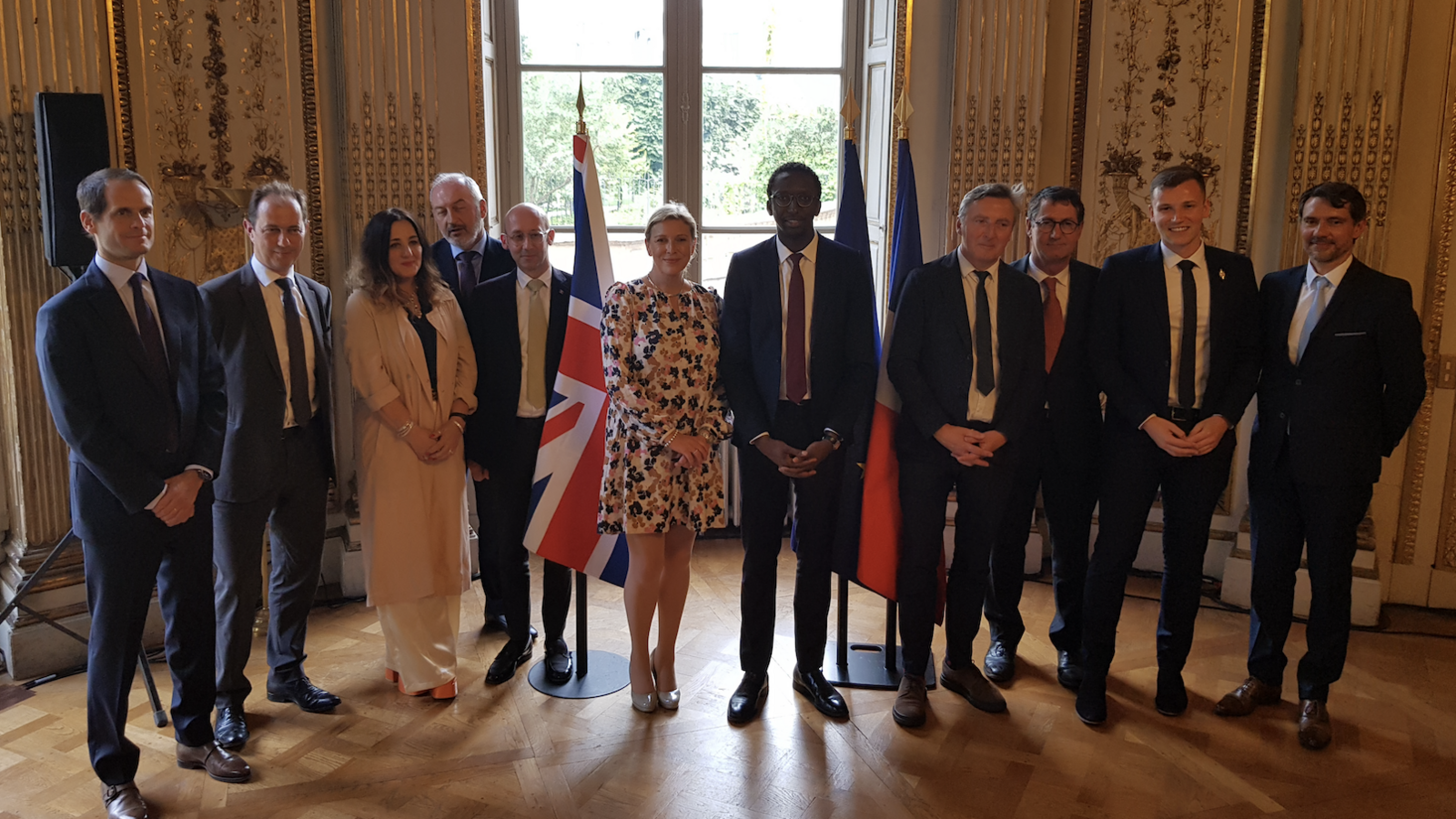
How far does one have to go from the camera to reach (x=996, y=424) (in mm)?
3033

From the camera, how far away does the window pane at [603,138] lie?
197 inches

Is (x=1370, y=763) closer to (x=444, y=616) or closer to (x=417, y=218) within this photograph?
(x=444, y=616)

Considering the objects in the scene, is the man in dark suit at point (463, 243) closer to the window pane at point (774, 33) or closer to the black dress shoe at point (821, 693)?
the black dress shoe at point (821, 693)

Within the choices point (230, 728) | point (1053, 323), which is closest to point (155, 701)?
point (230, 728)

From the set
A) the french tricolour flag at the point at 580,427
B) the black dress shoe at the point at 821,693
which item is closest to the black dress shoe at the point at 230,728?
the french tricolour flag at the point at 580,427

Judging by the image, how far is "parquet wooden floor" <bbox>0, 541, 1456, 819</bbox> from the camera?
8.83ft

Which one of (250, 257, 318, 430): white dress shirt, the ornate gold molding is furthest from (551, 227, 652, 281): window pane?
(250, 257, 318, 430): white dress shirt

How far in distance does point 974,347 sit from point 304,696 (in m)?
2.40

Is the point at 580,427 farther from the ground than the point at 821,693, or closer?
farther from the ground

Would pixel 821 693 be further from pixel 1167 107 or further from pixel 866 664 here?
pixel 1167 107

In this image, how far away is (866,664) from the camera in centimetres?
357

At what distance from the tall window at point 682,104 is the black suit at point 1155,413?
7.61ft

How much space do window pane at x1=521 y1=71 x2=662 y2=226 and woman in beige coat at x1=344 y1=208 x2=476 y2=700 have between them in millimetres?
1983

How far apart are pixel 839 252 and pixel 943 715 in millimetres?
1511
